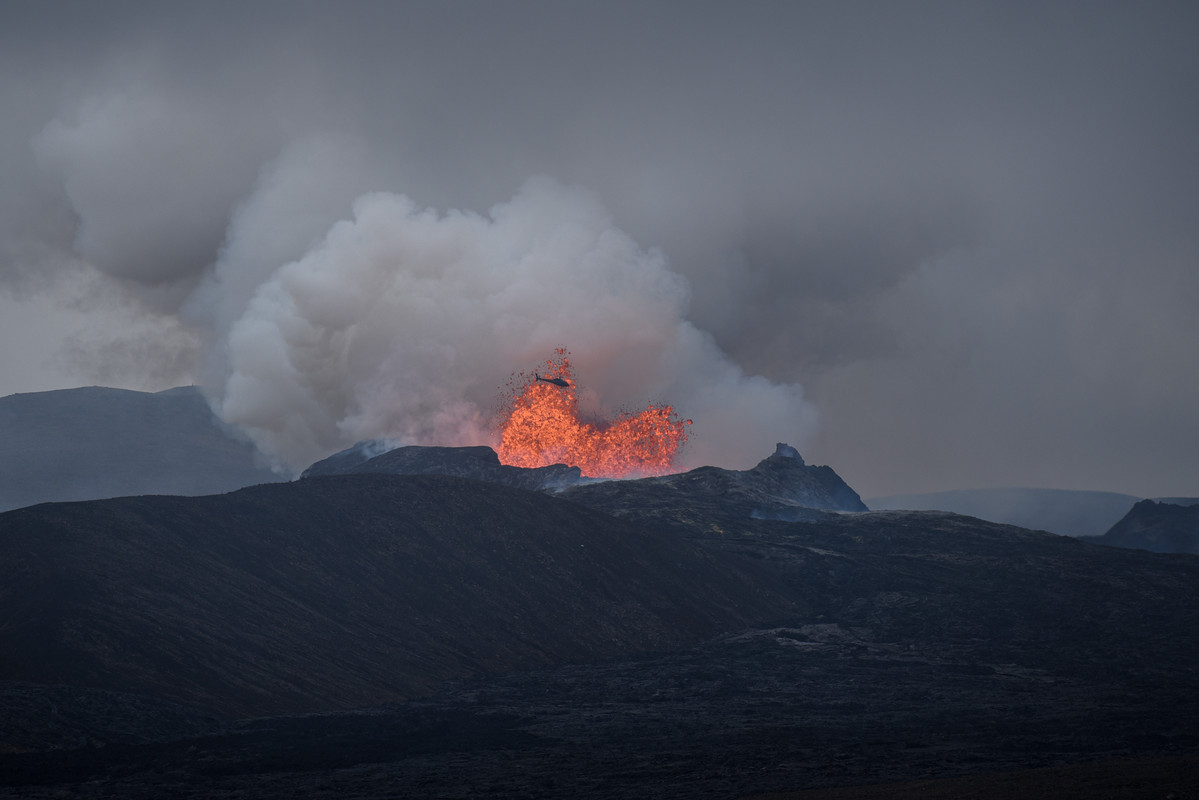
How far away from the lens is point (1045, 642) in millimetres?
77438

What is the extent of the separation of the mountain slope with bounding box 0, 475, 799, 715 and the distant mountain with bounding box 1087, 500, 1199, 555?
72440mm

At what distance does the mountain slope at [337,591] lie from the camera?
53000 mm

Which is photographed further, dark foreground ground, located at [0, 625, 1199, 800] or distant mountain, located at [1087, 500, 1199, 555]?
distant mountain, located at [1087, 500, 1199, 555]

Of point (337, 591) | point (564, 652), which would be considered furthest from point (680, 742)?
point (337, 591)

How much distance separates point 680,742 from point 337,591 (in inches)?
1136

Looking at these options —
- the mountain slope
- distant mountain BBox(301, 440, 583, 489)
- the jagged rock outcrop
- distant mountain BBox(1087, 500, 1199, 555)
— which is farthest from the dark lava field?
distant mountain BBox(1087, 500, 1199, 555)

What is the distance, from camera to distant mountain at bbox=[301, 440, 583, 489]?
11750 cm

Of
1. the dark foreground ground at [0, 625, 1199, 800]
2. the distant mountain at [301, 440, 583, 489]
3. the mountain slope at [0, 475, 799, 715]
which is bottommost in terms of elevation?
the dark foreground ground at [0, 625, 1199, 800]

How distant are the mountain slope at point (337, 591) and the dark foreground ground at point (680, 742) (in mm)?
3959

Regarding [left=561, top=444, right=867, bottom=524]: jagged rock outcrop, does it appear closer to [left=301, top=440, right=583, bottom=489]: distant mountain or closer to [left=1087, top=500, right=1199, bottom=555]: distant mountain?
[left=301, top=440, right=583, bottom=489]: distant mountain

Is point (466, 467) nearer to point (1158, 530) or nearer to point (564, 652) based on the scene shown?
point (564, 652)

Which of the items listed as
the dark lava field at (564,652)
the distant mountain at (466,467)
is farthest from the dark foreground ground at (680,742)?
the distant mountain at (466,467)

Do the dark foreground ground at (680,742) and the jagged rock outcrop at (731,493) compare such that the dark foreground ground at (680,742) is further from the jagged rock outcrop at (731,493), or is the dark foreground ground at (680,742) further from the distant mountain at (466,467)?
the distant mountain at (466,467)

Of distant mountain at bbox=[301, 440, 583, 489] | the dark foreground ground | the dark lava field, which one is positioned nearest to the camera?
the dark foreground ground
